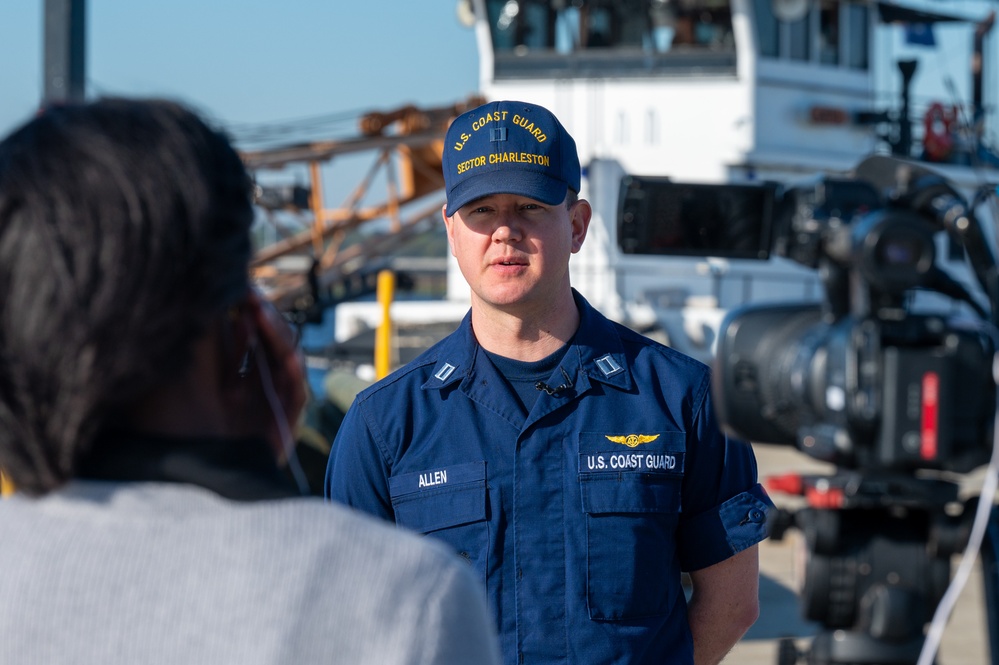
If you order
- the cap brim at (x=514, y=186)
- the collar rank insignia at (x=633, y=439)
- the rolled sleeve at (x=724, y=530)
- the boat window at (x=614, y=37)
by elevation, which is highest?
the boat window at (x=614, y=37)

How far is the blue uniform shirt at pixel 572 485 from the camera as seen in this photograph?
303 cm

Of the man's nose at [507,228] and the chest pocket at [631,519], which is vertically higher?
the man's nose at [507,228]

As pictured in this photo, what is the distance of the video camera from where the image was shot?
2.05 meters

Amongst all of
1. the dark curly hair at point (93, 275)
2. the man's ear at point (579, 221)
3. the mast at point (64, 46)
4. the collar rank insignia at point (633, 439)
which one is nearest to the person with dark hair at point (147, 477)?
the dark curly hair at point (93, 275)

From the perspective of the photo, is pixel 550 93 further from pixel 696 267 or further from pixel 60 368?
pixel 60 368

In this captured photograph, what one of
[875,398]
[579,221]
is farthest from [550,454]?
[875,398]

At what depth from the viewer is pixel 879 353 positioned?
6.72 ft

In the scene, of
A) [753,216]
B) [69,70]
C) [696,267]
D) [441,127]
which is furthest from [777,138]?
[753,216]

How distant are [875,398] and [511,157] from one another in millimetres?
1486

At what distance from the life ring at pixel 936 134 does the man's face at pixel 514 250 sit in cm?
2151

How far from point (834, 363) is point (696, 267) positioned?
19224 millimetres

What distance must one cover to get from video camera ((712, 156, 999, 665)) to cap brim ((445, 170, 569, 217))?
1071 millimetres

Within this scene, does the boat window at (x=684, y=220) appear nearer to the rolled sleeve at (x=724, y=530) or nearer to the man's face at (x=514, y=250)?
the man's face at (x=514, y=250)

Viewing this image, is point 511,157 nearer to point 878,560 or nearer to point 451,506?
point 451,506
